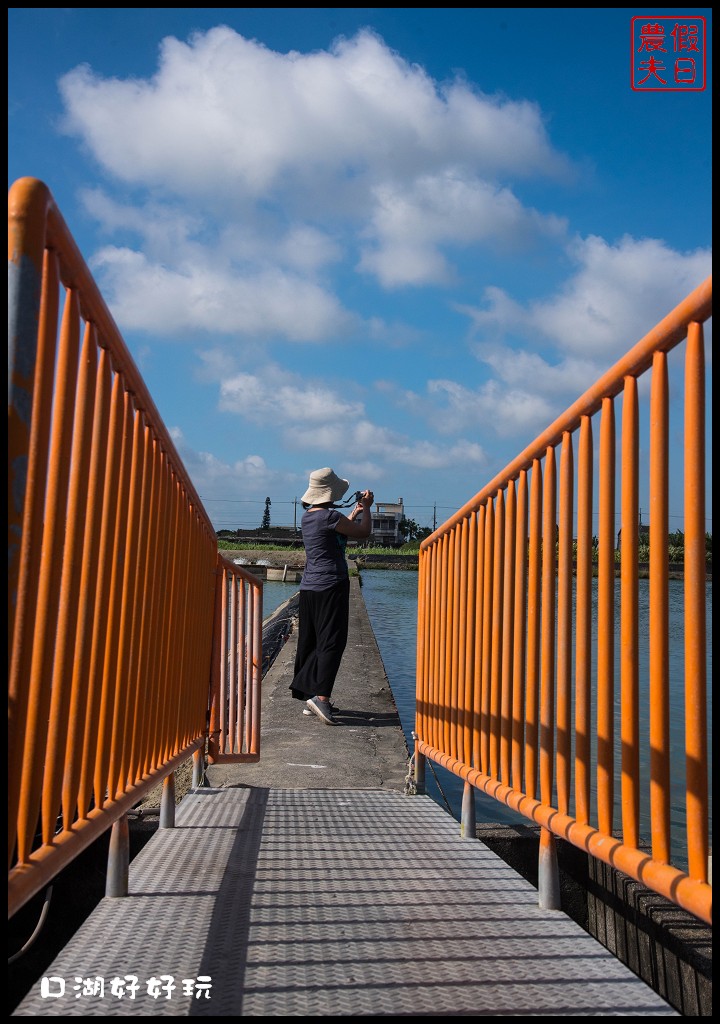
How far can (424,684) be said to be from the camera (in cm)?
459

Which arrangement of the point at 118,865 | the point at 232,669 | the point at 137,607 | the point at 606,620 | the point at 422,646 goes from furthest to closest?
the point at 232,669 < the point at 422,646 < the point at 118,865 < the point at 137,607 < the point at 606,620

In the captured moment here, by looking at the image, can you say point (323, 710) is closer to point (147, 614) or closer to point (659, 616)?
Answer: point (147, 614)

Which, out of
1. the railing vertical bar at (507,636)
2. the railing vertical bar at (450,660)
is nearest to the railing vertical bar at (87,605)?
the railing vertical bar at (507,636)

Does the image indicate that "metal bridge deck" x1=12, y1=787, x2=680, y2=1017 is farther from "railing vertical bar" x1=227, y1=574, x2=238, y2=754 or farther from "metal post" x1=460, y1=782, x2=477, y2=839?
"railing vertical bar" x1=227, y1=574, x2=238, y2=754

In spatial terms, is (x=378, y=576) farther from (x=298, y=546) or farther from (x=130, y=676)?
(x=130, y=676)

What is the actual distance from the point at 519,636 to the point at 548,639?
0.30 metres

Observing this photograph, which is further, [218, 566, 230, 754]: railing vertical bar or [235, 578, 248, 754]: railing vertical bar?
[235, 578, 248, 754]: railing vertical bar

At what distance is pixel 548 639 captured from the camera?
2748 millimetres

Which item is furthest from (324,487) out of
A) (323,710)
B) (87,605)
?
(87,605)

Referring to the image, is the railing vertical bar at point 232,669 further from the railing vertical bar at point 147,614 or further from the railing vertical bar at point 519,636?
the railing vertical bar at point 519,636

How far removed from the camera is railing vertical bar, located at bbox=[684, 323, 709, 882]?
173 centimetres

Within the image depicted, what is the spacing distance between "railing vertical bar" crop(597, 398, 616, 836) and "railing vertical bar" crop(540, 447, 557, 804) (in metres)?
0.36

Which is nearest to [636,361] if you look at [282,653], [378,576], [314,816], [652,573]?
[652,573]

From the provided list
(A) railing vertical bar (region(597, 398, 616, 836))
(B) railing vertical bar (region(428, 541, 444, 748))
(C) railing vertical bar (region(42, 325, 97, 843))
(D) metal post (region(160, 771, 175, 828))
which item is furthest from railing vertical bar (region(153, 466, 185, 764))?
(A) railing vertical bar (region(597, 398, 616, 836))
